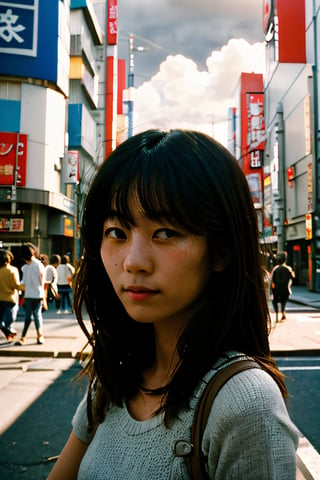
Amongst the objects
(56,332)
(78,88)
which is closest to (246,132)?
(78,88)

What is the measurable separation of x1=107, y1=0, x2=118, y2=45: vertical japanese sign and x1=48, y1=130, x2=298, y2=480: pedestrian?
3775 cm

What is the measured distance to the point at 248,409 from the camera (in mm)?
808

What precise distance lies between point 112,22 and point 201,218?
130ft

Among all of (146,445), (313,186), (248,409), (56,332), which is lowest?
(56,332)

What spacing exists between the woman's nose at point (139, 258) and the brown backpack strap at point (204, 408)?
28 cm

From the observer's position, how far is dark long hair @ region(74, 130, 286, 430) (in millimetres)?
987

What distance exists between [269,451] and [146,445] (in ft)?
0.97

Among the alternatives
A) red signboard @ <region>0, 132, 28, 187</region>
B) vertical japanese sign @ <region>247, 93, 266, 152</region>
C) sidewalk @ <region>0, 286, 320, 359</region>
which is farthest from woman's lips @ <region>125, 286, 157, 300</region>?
vertical japanese sign @ <region>247, 93, 266, 152</region>

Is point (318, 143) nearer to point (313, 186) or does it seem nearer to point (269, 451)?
point (313, 186)

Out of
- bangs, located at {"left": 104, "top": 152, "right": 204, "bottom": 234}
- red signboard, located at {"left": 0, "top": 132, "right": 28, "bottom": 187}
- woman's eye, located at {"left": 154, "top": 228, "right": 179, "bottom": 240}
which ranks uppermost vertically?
red signboard, located at {"left": 0, "top": 132, "right": 28, "bottom": 187}

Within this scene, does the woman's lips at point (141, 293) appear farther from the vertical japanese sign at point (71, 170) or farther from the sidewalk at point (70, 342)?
the vertical japanese sign at point (71, 170)

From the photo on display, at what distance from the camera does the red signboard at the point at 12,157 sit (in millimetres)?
20016

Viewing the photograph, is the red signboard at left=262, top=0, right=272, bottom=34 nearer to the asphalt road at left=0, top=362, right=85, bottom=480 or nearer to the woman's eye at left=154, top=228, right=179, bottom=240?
the asphalt road at left=0, top=362, right=85, bottom=480

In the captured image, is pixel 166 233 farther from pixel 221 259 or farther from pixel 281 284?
pixel 281 284
